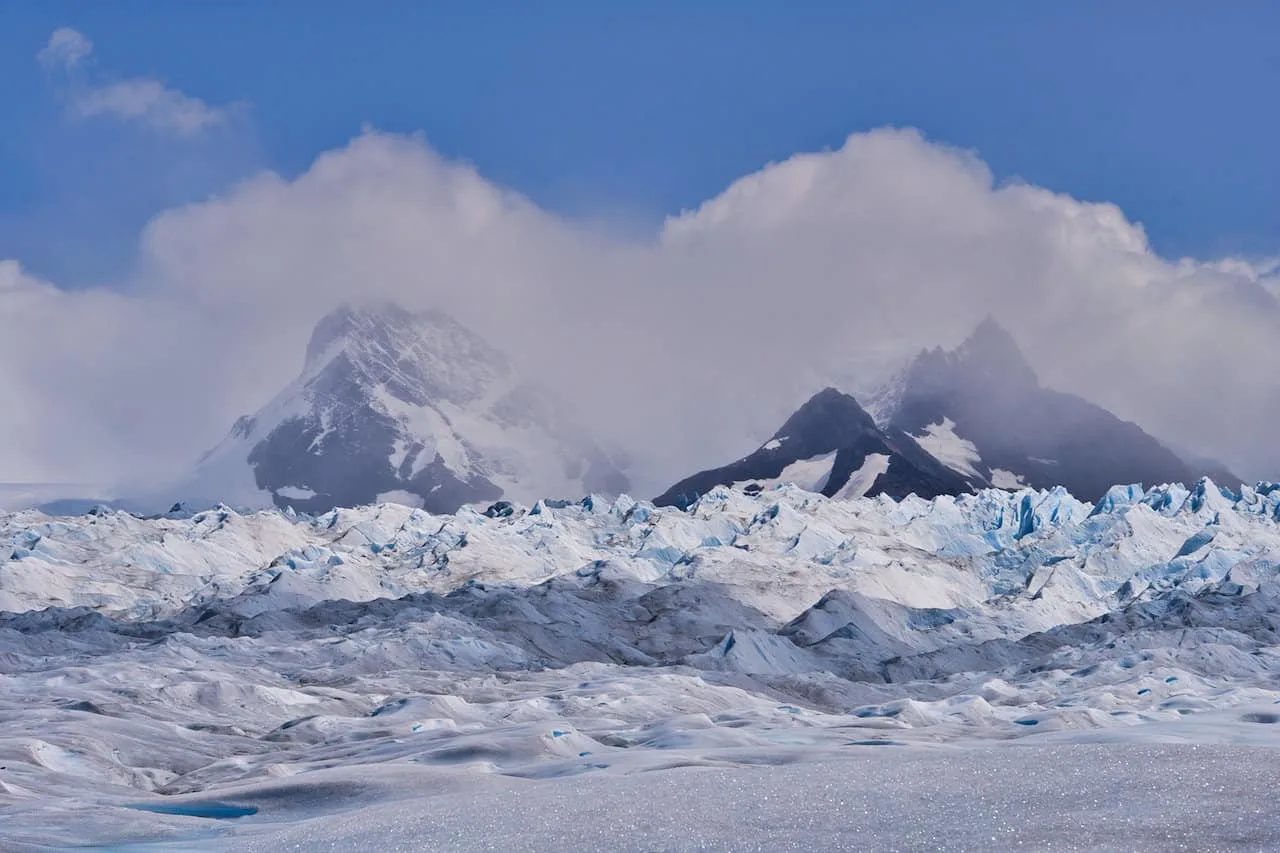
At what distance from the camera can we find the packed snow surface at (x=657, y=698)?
65.4 feet

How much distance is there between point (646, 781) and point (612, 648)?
115373mm

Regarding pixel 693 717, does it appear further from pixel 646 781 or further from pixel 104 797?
pixel 646 781

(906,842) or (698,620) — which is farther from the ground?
(698,620)

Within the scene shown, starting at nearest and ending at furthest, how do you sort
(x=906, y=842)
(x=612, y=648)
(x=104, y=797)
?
1. (x=906, y=842)
2. (x=104, y=797)
3. (x=612, y=648)

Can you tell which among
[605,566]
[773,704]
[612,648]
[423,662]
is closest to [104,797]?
[773,704]

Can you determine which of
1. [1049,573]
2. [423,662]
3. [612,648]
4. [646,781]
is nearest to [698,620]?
[612,648]

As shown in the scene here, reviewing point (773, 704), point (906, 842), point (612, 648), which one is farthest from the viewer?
point (612, 648)

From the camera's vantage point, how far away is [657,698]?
91438mm

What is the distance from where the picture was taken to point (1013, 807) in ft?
62.7

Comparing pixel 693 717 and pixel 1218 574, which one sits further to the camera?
pixel 1218 574

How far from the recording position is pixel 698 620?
14950cm

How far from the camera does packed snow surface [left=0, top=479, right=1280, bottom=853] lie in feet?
65.4

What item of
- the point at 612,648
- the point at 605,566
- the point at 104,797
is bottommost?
the point at 104,797

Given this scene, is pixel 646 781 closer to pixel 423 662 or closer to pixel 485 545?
pixel 423 662
